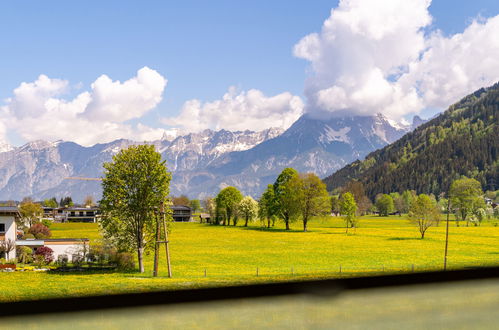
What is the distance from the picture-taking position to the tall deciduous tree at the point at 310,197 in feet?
298

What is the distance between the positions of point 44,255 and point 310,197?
57.3 m

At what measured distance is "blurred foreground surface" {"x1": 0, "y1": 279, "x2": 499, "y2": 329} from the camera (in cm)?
1084

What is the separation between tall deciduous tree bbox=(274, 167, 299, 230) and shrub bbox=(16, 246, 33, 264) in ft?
180

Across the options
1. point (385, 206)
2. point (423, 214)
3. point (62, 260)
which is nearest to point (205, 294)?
point (62, 260)

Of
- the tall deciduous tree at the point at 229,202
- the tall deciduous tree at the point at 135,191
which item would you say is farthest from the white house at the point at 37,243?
the tall deciduous tree at the point at 229,202

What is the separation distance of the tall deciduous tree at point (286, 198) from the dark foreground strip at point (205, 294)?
254 ft

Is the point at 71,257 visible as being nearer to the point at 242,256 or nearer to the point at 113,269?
the point at 113,269

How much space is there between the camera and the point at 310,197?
91562mm

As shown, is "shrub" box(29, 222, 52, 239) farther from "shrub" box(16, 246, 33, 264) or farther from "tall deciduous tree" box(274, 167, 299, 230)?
"tall deciduous tree" box(274, 167, 299, 230)

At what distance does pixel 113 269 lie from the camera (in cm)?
4044

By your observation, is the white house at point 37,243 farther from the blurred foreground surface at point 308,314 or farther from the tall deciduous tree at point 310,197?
the tall deciduous tree at point 310,197

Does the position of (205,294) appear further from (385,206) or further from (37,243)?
(385,206)

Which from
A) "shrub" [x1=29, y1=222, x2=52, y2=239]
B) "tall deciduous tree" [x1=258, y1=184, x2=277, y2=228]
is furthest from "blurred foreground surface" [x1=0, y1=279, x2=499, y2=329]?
"tall deciduous tree" [x1=258, y1=184, x2=277, y2=228]

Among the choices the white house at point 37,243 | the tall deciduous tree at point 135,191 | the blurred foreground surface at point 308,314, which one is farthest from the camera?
the white house at point 37,243
